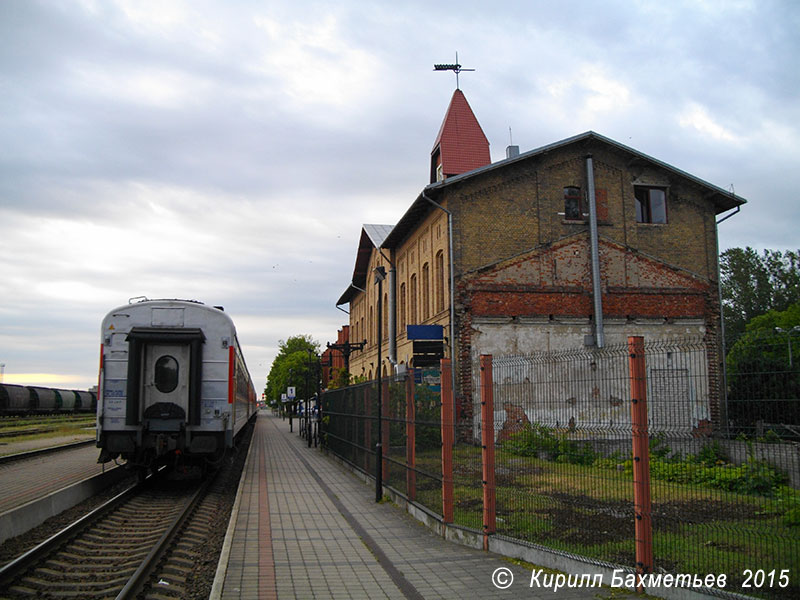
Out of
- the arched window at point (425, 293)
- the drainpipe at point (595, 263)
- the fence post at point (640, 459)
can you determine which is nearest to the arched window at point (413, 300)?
the arched window at point (425, 293)

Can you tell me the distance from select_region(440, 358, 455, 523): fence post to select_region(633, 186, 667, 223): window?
18.5 meters

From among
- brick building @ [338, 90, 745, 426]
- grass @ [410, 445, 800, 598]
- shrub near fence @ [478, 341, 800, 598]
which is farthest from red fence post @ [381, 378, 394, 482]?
brick building @ [338, 90, 745, 426]

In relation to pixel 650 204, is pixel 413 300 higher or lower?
lower

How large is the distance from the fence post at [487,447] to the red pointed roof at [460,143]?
2226 centimetres

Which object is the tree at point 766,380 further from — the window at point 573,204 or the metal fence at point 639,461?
the window at point 573,204

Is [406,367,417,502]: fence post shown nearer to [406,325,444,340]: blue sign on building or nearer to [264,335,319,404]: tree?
[406,325,444,340]: blue sign on building

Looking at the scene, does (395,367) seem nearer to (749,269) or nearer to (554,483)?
(554,483)

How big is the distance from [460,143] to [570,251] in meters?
8.91

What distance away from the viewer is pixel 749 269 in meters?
71.8

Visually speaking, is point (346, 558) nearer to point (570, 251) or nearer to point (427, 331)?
point (427, 331)

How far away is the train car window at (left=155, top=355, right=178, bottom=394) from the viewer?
1392 centimetres

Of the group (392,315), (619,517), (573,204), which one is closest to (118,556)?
(619,517)

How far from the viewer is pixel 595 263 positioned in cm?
2412

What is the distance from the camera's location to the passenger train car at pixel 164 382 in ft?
44.3
